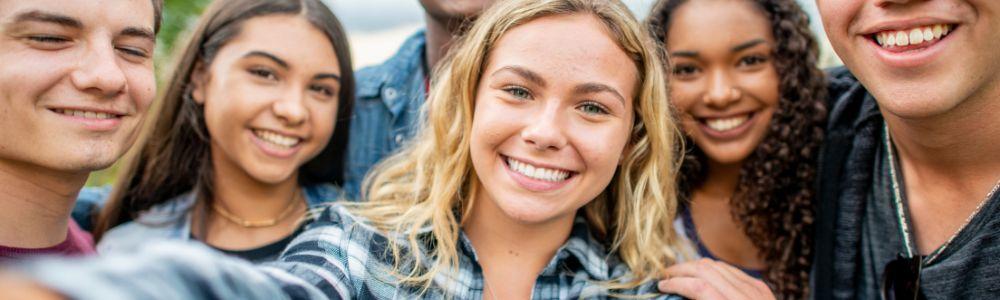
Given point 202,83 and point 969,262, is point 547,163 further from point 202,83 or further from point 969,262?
point 202,83

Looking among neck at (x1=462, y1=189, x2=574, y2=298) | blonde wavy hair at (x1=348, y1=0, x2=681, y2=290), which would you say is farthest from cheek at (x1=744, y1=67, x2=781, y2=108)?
neck at (x1=462, y1=189, x2=574, y2=298)

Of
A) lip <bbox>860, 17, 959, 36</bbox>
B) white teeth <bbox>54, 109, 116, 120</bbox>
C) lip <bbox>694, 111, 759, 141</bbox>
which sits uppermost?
lip <bbox>860, 17, 959, 36</bbox>

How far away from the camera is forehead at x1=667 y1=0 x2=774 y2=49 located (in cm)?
315

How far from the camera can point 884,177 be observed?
2766mm

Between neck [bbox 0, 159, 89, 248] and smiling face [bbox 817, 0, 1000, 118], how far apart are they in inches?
92.0

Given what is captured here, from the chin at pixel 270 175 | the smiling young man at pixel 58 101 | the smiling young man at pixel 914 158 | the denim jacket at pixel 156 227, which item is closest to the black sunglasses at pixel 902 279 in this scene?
the smiling young man at pixel 914 158

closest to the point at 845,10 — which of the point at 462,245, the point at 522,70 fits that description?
the point at 522,70

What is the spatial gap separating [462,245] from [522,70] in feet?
1.83

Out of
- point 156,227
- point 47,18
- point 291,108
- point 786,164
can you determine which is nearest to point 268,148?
point 291,108

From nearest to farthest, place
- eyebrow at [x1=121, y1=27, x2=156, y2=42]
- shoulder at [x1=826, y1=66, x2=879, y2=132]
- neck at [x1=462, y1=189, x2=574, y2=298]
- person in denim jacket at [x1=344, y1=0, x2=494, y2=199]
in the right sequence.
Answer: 1. eyebrow at [x1=121, y1=27, x2=156, y2=42]
2. neck at [x1=462, y1=189, x2=574, y2=298]
3. shoulder at [x1=826, y1=66, x2=879, y2=132]
4. person in denim jacket at [x1=344, y1=0, x2=494, y2=199]

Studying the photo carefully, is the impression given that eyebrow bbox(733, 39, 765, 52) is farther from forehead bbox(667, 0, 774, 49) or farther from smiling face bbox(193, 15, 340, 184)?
smiling face bbox(193, 15, 340, 184)

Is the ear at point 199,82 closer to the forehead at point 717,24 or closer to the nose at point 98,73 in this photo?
the nose at point 98,73

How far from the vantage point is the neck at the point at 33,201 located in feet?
7.14

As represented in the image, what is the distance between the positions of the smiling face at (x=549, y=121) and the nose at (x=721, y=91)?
879 millimetres
